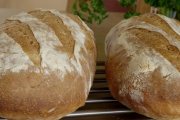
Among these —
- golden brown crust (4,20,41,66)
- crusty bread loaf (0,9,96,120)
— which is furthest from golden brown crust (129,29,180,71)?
golden brown crust (4,20,41,66)

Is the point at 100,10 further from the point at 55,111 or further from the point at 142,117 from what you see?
the point at 55,111

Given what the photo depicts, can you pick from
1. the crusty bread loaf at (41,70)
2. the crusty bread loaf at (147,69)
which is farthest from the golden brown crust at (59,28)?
the crusty bread loaf at (147,69)

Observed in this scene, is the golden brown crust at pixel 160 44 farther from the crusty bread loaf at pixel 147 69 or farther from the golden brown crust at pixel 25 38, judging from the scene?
the golden brown crust at pixel 25 38

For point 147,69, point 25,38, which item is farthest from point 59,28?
point 147,69

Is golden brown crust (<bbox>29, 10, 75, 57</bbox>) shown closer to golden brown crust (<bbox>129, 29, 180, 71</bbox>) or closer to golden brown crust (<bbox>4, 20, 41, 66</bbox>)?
golden brown crust (<bbox>4, 20, 41, 66</bbox>)

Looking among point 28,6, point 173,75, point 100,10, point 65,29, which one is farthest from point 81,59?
point 28,6
